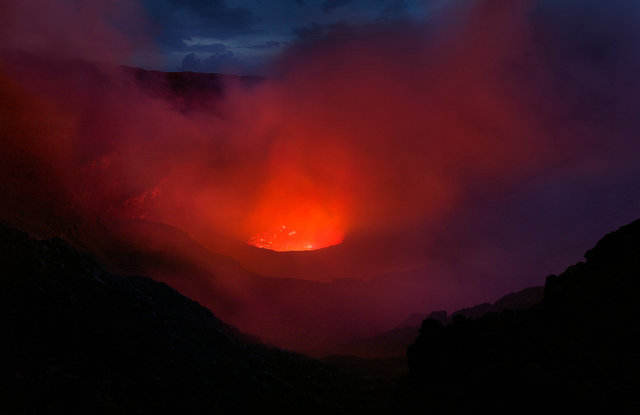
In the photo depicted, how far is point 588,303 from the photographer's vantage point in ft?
82.9

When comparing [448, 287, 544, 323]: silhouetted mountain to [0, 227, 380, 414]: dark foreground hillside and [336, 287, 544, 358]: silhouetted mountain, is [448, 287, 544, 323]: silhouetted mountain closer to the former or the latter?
[336, 287, 544, 358]: silhouetted mountain

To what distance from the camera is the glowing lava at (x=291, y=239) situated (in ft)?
315

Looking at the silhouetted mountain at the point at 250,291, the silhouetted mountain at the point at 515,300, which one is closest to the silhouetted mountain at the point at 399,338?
the silhouetted mountain at the point at 515,300

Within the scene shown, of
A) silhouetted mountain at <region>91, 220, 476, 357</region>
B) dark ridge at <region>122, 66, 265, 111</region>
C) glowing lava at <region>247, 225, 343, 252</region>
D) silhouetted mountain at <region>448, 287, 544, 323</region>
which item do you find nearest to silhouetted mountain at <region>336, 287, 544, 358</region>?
silhouetted mountain at <region>448, 287, 544, 323</region>

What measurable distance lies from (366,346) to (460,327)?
146ft

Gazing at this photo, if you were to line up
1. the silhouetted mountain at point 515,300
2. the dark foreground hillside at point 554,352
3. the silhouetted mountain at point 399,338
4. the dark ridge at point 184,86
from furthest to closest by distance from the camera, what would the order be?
the dark ridge at point 184,86, the silhouetted mountain at point 399,338, the silhouetted mountain at point 515,300, the dark foreground hillside at point 554,352

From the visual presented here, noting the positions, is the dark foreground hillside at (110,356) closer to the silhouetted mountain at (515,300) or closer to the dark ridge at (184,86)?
the silhouetted mountain at (515,300)

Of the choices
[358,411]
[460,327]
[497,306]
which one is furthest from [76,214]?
[497,306]

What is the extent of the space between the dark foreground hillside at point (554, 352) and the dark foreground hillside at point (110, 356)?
6.27 m

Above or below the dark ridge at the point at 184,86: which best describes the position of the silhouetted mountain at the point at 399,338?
below

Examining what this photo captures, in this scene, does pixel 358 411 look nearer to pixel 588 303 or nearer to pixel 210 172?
pixel 588 303

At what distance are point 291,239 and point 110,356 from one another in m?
78.2

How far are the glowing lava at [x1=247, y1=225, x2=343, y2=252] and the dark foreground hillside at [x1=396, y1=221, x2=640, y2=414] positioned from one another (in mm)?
67011

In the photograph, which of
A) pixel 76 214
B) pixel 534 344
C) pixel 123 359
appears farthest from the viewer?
pixel 76 214
